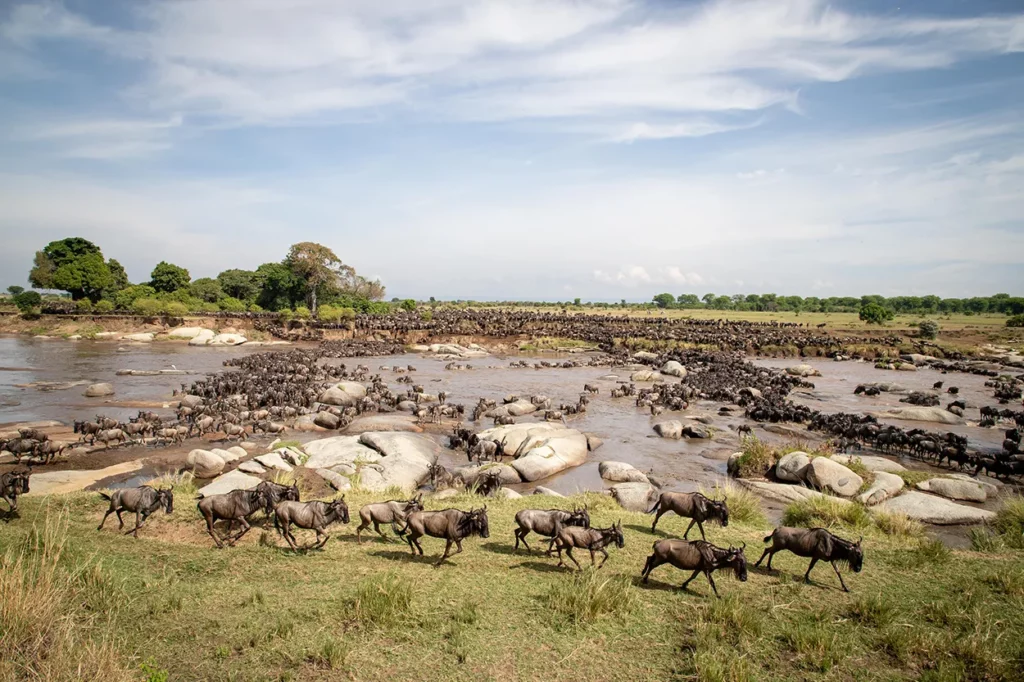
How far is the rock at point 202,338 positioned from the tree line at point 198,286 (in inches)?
335

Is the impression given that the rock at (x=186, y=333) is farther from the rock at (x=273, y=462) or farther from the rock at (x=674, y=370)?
the rock at (x=273, y=462)

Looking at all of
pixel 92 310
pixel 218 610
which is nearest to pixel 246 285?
pixel 92 310

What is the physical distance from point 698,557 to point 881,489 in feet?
40.1

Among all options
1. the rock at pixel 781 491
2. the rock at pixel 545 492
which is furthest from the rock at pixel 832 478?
the rock at pixel 545 492

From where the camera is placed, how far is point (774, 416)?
2888cm

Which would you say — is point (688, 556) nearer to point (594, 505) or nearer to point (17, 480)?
point (594, 505)

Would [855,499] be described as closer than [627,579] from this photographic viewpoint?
No

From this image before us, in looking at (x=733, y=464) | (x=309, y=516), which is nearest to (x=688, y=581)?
(x=309, y=516)

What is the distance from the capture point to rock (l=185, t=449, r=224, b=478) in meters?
17.5

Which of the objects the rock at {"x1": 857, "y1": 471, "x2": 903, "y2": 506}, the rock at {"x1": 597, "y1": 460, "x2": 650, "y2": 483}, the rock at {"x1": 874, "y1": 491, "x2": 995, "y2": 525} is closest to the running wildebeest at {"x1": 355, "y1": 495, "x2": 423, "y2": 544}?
the rock at {"x1": 597, "y1": 460, "x2": 650, "y2": 483}

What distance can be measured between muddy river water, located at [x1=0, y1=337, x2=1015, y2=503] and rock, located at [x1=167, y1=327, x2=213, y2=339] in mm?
3673

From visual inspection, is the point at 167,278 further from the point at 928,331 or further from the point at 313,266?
the point at 928,331

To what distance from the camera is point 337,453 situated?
60.9ft

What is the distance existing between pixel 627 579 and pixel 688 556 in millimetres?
954
